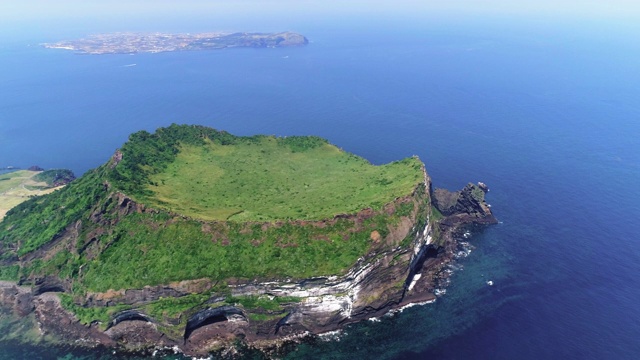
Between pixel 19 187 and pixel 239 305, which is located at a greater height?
pixel 19 187

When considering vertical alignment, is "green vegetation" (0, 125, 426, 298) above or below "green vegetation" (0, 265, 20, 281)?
above

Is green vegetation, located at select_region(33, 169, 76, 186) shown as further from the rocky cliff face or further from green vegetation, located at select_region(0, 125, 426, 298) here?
the rocky cliff face

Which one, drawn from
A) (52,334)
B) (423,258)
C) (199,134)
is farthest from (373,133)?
(52,334)

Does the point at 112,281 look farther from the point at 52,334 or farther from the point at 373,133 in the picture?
the point at 373,133

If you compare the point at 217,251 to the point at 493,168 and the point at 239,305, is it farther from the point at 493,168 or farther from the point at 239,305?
the point at 493,168

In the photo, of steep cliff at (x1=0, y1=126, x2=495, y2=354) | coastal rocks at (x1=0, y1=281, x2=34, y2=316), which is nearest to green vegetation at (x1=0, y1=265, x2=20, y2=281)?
steep cliff at (x1=0, y1=126, x2=495, y2=354)

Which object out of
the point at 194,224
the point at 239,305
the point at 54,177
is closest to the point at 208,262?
the point at 194,224
